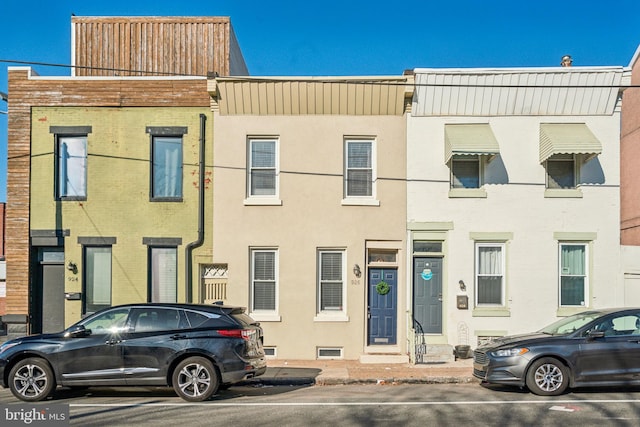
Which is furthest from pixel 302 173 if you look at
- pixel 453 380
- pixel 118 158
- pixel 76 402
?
pixel 76 402

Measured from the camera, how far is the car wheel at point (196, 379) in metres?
10.2

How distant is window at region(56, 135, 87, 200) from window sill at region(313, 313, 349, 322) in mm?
6601

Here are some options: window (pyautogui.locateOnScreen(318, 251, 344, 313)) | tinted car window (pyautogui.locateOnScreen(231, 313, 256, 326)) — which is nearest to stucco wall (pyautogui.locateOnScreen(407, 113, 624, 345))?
window (pyautogui.locateOnScreen(318, 251, 344, 313))

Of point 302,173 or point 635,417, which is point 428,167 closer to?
point 302,173

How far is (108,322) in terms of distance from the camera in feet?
34.9

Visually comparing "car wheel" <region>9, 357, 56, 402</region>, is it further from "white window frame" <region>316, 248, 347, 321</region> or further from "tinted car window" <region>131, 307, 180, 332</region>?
"white window frame" <region>316, 248, 347, 321</region>

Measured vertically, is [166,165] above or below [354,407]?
above

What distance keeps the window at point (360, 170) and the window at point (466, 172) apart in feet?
6.62

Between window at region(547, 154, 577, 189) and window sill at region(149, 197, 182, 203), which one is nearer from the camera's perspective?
window at region(547, 154, 577, 189)

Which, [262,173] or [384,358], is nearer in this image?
[384,358]

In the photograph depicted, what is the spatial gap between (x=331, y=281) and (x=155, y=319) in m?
5.67

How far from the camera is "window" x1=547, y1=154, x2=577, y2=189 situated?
1522cm

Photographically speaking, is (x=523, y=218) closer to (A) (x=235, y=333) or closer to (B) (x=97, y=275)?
(A) (x=235, y=333)

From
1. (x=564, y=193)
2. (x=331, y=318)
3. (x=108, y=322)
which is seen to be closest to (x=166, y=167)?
(x=331, y=318)
